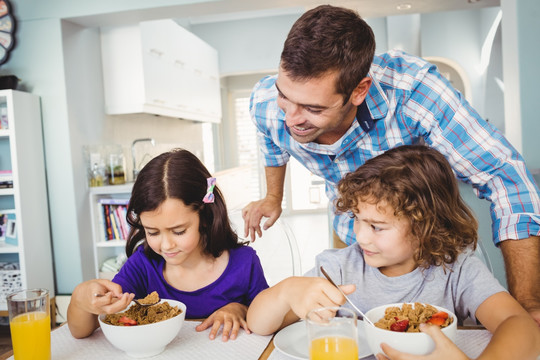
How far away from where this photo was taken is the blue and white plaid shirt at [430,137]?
4.01 feet

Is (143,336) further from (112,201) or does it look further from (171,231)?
(112,201)

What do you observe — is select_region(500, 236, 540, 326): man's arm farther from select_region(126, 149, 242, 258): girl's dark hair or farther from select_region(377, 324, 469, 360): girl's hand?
select_region(126, 149, 242, 258): girl's dark hair

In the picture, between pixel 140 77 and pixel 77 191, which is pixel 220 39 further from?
pixel 77 191

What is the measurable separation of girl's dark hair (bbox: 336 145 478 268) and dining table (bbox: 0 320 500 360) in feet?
0.66

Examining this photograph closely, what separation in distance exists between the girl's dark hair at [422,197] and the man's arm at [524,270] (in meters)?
0.09

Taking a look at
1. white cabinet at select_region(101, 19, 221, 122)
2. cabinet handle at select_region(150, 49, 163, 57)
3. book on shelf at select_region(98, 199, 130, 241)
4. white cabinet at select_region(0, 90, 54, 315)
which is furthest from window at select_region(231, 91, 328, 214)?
white cabinet at select_region(0, 90, 54, 315)

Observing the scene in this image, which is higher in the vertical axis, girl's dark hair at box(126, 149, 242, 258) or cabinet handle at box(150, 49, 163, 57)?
cabinet handle at box(150, 49, 163, 57)

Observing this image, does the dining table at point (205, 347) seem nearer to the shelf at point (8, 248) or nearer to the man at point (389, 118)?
the man at point (389, 118)

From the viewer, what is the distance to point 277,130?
160 centimetres

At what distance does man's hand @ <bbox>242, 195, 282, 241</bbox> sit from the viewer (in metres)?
1.60

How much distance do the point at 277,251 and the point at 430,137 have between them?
0.63 meters

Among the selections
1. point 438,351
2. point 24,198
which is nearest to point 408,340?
point 438,351

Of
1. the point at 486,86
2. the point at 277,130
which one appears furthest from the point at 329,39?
the point at 486,86

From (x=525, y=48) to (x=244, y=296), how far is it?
2.36 meters
